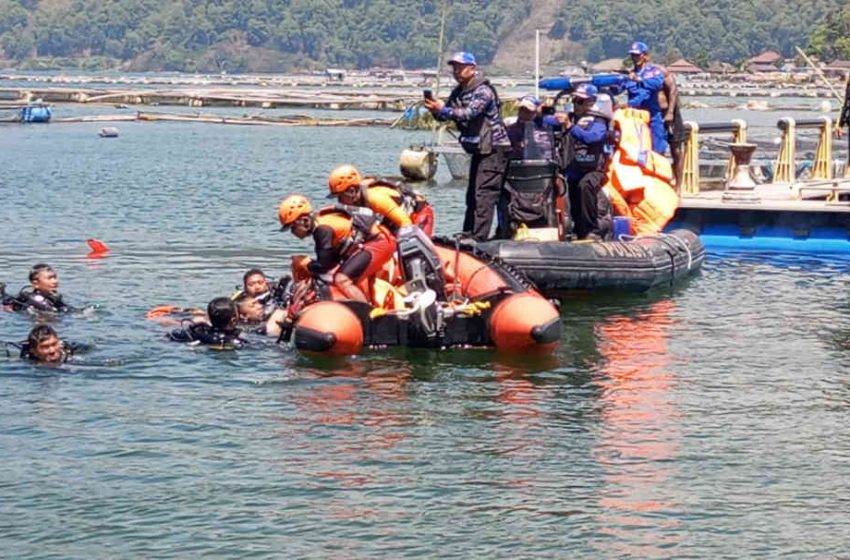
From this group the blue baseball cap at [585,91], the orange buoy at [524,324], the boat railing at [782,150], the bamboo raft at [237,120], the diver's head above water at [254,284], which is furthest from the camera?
the bamboo raft at [237,120]

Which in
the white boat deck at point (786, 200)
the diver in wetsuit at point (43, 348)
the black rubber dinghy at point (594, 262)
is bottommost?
the diver in wetsuit at point (43, 348)

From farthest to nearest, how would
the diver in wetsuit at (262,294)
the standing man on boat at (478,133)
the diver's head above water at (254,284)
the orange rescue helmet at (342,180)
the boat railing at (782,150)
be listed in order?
the boat railing at (782,150), the standing man on boat at (478,133), the diver's head above water at (254,284), the diver in wetsuit at (262,294), the orange rescue helmet at (342,180)

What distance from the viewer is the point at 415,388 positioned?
562 inches

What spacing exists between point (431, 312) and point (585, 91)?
15.7 ft

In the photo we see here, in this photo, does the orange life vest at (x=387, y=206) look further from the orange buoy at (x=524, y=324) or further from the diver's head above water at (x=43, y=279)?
the diver's head above water at (x=43, y=279)

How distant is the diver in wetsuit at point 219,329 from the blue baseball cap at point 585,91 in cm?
499

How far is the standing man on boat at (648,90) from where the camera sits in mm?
21406

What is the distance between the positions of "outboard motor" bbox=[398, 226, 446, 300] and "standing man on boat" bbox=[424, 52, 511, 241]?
221 cm

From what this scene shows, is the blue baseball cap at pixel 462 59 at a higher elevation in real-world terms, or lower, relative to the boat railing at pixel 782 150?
higher

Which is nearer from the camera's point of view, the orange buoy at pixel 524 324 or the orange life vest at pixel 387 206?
the orange buoy at pixel 524 324

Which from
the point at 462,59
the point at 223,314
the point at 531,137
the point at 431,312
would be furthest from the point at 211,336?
the point at 531,137

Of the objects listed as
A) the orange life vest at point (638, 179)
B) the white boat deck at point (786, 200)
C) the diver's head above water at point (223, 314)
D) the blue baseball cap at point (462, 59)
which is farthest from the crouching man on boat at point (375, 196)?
the white boat deck at point (786, 200)

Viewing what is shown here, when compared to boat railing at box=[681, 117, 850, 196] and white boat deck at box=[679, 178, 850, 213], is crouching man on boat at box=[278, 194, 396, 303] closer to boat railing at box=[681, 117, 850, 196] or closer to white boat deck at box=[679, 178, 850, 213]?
white boat deck at box=[679, 178, 850, 213]

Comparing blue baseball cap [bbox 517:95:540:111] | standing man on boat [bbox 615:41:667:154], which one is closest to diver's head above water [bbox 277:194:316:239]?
blue baseball cap [bbox 517:95:540:111]
